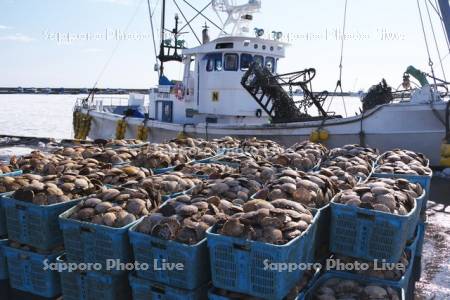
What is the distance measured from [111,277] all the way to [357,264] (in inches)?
91.3

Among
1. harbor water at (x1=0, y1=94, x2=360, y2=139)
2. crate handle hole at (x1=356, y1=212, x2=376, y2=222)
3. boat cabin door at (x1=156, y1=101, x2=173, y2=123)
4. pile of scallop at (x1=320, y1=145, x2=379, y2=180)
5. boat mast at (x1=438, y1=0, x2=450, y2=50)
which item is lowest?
harbor water at (x1=0, y1=94, x2=360, y2=139)

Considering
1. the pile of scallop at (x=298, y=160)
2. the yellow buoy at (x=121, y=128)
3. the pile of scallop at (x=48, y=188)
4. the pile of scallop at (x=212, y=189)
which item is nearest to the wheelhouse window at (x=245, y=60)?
the yellow buoy at (x=121, y=128)

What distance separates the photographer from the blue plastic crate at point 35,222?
4.21 m

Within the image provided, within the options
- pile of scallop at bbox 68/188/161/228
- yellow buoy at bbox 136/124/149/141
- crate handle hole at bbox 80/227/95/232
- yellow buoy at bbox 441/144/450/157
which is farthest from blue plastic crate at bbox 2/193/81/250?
yellow buoy at bbox 136/124/149/141

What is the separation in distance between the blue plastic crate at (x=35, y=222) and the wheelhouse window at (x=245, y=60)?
10301 millimetres

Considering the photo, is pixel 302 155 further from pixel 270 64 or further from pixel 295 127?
pixel 270 64

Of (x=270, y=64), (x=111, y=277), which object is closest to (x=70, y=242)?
(x=111, y=277)

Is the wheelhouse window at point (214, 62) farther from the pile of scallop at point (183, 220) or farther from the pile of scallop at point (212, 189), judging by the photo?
the pile of scallop at point (183, 220)

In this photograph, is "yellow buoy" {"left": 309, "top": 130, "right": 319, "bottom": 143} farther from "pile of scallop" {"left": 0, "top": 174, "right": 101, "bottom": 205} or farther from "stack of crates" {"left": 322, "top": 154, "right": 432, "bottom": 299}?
"pile of scallop" {"left": 0, "top": 174, "right": 101, "bottom": 205}

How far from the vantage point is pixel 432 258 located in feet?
19.6

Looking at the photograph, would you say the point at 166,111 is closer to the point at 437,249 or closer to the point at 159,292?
the point at 437,249

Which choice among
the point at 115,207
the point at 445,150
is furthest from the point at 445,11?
the point at 115,207

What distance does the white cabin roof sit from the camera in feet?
44.8

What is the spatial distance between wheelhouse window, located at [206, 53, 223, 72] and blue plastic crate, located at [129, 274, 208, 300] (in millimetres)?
10995
